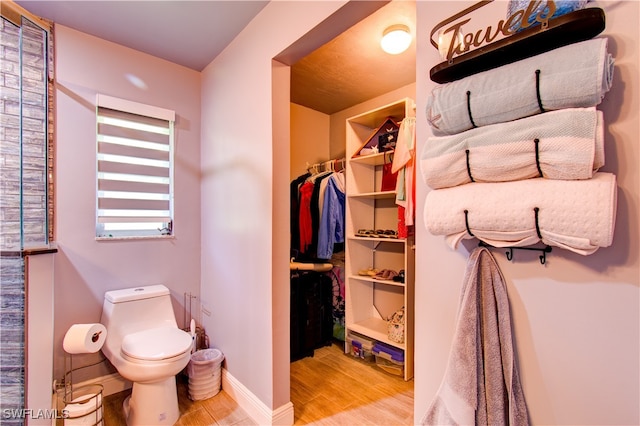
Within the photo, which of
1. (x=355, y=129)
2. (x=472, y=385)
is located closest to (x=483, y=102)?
(x=472, y=385)

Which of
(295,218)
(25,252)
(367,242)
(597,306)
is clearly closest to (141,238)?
(25,252)

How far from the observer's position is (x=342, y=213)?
2.83m

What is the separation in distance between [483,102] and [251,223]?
4.80 ft

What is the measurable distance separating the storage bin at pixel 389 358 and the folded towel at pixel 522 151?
1.92m

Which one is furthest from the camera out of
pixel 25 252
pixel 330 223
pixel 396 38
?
pixel 330 223

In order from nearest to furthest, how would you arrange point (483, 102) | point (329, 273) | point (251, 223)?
point (483, 102)
point (251, 223)
point (329, 273)

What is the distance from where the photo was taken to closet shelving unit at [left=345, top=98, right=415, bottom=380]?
2.68 metres

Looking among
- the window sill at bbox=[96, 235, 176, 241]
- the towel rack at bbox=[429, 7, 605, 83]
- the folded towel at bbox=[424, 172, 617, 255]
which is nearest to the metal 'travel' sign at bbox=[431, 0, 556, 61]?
the towel rack at bbox=[429, 7, 605, 83]

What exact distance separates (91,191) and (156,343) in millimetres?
1155

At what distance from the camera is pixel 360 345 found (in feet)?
8.64

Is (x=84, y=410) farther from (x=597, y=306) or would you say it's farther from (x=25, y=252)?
(x=597, y=306)

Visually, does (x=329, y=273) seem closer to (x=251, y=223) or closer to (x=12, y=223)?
(x=251, y=223)

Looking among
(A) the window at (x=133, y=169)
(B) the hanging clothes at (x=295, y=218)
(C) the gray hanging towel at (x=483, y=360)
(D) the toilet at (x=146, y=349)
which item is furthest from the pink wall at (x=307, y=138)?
(C) the gray hanging towel at (x=483, y=360)

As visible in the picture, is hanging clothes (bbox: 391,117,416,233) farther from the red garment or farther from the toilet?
the toilet
